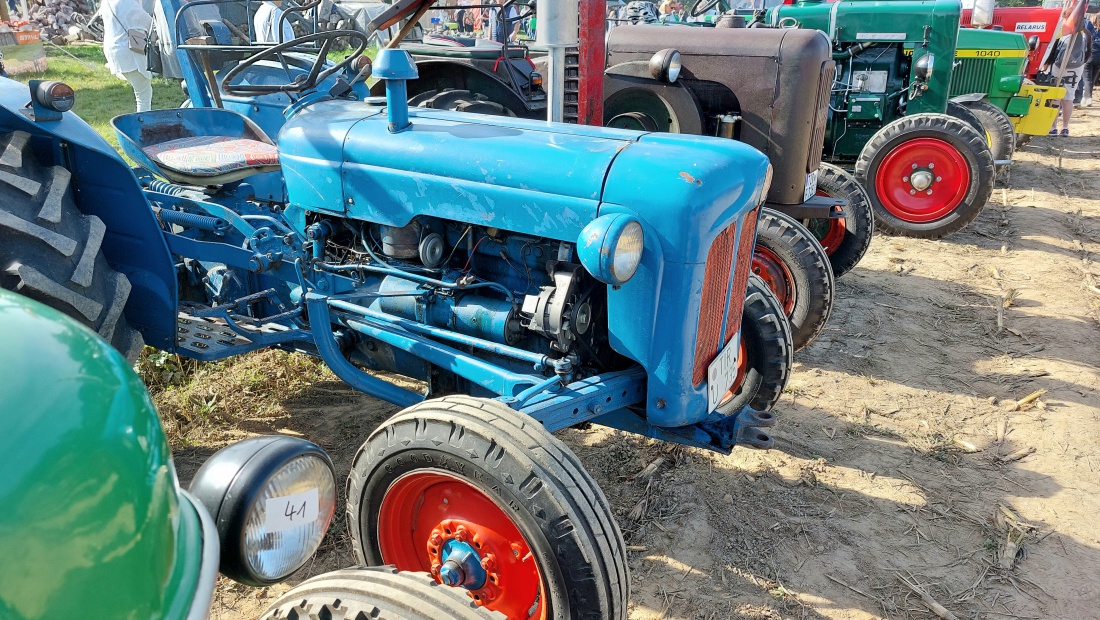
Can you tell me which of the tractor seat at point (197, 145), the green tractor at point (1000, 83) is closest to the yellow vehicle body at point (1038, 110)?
the green tractor at point (1000, 83)

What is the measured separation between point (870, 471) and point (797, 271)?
3.60ft

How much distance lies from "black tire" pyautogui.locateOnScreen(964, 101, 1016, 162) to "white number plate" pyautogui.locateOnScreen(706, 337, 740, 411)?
619 cm

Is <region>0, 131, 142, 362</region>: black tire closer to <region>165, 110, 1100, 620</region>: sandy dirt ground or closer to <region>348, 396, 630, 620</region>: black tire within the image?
<region>165, 110, 1100, 620</region>: sandy dirt ground

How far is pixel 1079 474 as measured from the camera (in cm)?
328

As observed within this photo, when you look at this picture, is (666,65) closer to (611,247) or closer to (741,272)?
(741,272)

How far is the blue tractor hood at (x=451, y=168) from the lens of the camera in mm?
2422

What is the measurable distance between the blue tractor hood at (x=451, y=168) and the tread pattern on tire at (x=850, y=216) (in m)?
2.95

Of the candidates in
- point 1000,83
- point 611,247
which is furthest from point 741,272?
point 1000,83

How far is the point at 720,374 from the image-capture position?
266 centimetres

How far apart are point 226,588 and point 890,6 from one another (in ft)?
22.5

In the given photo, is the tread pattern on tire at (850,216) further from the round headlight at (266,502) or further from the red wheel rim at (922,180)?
the round headlight at (266,502)

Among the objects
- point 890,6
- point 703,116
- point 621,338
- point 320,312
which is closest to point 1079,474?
point 621,338

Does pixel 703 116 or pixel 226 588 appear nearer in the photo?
pixel 226 588

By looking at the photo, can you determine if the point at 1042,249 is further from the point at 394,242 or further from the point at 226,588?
the point at 226,588
